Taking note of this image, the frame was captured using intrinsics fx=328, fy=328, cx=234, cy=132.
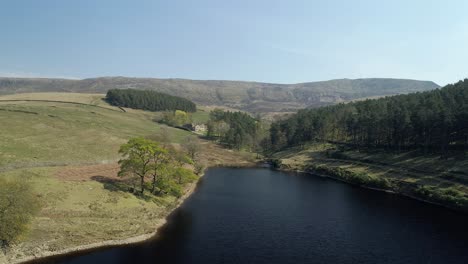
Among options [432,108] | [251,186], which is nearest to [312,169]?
[251,186]

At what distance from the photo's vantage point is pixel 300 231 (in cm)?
6988

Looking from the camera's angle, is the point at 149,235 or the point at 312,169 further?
the point at 312,169

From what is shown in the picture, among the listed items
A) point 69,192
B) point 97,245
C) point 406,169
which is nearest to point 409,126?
point 406,169

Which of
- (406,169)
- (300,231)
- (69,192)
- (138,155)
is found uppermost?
(138,155)

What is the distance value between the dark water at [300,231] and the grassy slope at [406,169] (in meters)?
7.11

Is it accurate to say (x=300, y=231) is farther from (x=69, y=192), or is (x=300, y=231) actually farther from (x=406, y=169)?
(x=406, y=169)

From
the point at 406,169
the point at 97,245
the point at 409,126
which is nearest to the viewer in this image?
the point at 97,245

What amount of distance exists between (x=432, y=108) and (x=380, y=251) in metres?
90.8

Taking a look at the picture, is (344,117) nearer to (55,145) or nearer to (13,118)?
(55,145)

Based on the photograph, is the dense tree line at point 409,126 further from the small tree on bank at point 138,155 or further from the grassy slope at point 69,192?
the small tree on bank at point 138,155

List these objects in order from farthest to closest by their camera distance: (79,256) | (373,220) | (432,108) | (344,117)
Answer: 1. (344,117)
2. (432,108)
3. (373,220)
4. (79,256)

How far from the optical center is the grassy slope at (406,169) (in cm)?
9581

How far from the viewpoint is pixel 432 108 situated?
129 metres

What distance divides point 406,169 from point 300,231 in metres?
70.0
